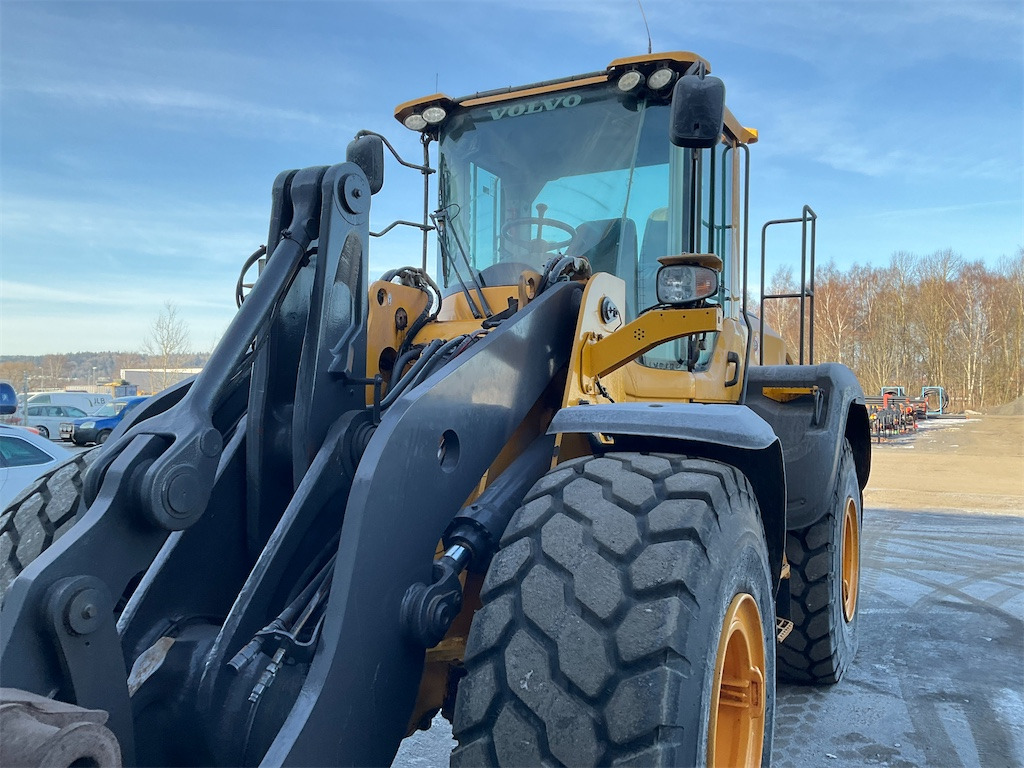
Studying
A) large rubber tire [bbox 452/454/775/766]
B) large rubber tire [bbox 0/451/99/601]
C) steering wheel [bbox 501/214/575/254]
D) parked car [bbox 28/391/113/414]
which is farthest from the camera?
parked car [bbox 28/391/113/414]

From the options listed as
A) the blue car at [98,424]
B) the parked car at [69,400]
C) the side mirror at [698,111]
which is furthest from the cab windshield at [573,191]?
the parked car at [69,400]

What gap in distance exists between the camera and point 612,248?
3572 mm

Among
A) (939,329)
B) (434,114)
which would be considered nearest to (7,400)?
(434,114)

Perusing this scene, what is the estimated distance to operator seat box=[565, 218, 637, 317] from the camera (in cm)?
355

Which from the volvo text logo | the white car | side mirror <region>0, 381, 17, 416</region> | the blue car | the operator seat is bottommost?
the blue car

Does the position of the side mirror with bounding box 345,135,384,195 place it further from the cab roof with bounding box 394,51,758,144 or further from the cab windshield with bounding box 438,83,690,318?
the cab roof with bounding box 394,51,758,144

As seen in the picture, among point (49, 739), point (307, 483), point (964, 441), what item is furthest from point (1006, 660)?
point (964, 441)

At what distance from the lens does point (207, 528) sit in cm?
241

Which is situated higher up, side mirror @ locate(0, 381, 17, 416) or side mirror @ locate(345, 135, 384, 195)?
side mirror @ locate(345, 135, 384, 195)

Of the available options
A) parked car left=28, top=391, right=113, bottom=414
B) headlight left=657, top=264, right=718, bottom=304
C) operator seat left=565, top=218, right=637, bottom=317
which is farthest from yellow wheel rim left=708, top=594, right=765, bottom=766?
parked car left=28, top=391, right=113, bottom=414

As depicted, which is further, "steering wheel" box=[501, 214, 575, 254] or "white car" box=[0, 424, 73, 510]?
"white car" box=[0, 424, 73, 510]

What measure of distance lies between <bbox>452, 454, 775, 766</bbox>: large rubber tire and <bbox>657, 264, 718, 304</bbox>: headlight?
827 millimetres

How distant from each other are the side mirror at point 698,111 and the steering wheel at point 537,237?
891 millimetres

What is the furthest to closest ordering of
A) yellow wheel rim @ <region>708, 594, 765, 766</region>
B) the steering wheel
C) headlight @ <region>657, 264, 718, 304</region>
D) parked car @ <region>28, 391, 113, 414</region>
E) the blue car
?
parked car @ <region>28, 391, 113, 414</region> → the blue car → the steering wheel → headlight @ <region>657, 264, 718, 304</region> → yellow wheel rim @ <region>708, 594, 765, 766</region>
